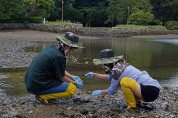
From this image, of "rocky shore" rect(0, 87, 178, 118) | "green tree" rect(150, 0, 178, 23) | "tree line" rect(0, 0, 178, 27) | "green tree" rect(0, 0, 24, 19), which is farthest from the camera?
"green tree" rect(150, 0, 178, 23)

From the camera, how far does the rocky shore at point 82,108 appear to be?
15.2ft

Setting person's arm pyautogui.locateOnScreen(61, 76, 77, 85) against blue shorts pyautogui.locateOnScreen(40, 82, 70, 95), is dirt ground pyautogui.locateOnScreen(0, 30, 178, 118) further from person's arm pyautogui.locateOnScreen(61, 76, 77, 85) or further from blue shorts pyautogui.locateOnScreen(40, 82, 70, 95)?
person's arm pyautogui.locateOnScreen(61, 76, 77, 85)

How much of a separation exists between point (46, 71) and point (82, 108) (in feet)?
2.88

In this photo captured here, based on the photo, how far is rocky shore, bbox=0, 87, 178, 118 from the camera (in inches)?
182

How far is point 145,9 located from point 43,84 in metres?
43.5

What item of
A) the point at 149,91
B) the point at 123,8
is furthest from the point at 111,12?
the point at 149,91

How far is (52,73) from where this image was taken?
16.7ft

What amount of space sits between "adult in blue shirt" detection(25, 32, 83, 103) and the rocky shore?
23cm

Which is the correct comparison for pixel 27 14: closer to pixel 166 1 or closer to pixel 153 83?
pixel 166 1

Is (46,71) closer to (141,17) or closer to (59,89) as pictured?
(59,89)

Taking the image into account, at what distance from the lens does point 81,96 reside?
6129mm

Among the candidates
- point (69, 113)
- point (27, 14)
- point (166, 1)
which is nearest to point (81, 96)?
point (69, 113)

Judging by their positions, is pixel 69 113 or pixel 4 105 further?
pixel 4 105

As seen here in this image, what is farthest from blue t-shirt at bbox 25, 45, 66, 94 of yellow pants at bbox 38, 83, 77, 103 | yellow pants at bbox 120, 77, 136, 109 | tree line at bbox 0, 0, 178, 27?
tree line at bbox 0, 0, 178, 27
